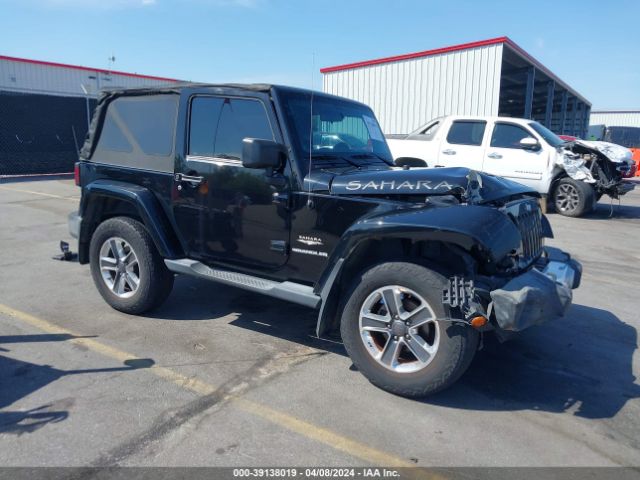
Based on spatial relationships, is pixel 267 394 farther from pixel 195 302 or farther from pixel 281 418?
pixel 195 302

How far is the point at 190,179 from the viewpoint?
4.40 m

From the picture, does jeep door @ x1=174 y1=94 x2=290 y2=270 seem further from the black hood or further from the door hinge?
the black hood

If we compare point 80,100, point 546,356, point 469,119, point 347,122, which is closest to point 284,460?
point 546,356

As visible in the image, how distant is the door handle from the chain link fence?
47.2ft

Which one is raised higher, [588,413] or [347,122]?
[347,122]

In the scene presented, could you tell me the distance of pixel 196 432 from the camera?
2.99 m

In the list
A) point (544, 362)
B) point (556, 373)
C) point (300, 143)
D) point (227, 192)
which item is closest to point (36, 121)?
point (227, 192)

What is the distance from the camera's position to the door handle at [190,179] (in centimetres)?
436

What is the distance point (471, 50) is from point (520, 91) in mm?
15395

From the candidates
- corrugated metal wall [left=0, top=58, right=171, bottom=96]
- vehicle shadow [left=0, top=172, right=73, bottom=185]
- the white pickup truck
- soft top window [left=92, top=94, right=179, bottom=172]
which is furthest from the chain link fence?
soft top window [left=92, top=94, right=179, bottom=172]

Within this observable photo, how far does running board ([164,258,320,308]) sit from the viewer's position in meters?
3.80

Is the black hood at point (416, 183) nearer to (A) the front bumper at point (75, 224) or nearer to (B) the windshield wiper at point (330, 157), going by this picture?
(B) the windshield wiper at point (330, 157)

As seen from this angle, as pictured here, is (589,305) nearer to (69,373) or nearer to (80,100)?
(69,373)

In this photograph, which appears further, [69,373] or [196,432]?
[69,373]
